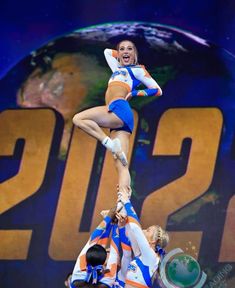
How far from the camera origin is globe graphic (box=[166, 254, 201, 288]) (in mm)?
6230

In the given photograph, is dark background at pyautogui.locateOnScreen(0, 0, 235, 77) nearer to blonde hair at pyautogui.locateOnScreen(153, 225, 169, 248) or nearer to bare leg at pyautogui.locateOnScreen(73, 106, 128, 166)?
bare leg at pyautogui.locateOnScreen(73, 106, 128, 166)

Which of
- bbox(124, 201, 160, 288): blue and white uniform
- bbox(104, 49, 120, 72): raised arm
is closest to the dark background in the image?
bbox(104, 49, 120, 72): raised arm

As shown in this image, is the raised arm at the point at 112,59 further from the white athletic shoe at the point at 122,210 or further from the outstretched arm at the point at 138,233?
the white athletic shoe at the point at 122,210

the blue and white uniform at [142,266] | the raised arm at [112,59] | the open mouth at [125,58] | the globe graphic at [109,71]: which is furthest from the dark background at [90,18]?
the blue and white uniform at [142,266]

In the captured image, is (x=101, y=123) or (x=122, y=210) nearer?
(x=122, y=210)

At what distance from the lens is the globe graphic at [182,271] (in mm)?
6230

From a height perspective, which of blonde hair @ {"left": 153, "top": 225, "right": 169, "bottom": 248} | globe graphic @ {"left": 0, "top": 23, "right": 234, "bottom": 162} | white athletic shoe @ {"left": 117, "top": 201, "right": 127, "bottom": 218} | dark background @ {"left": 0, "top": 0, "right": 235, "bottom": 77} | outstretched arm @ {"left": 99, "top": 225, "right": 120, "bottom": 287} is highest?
dark background @ {"left": 0, "top": 0, "right": 235, "bottom": 77}

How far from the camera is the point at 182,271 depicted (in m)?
6.24

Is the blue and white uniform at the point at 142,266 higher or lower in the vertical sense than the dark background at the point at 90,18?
lower

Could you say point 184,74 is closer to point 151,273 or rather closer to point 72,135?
point 72,135

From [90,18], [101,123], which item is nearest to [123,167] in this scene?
[101,123]
